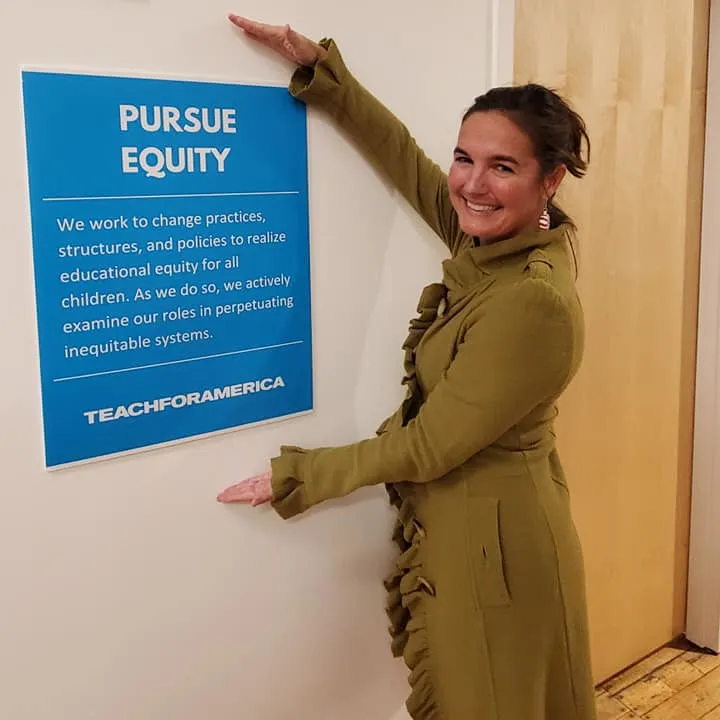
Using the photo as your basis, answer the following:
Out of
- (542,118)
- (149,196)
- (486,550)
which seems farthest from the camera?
(486,550)

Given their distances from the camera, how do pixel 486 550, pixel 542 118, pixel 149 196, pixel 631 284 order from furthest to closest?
1. pixel 631 284
2. pixel 486 550
3. pixel 542 118
4. pixel 149 196

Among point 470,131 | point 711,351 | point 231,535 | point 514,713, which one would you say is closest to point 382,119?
point 470,131

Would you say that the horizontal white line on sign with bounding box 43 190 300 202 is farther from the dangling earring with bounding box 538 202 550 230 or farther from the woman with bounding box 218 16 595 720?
→ the dangling earring with bounding box 538 202 550 230

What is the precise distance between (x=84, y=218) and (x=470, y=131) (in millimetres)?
611

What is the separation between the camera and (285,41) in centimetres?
141

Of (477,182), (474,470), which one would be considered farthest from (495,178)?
(474,470)

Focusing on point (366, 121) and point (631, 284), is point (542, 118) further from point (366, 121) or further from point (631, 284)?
point (631, 284)

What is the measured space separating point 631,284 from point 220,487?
1235mm

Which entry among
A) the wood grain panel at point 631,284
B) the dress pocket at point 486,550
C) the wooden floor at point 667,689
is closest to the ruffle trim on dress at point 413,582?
the dress pocket at point 486,550

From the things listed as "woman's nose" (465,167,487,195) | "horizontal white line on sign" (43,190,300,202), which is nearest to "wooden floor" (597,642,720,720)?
"woman's nose" (465,167,487,195)

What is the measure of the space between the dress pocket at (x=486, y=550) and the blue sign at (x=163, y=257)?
13.8 inches

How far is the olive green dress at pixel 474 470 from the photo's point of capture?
141cm

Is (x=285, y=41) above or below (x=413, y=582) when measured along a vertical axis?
above

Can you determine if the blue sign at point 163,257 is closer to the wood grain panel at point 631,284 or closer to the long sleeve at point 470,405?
the long sleeve at point 470,405
